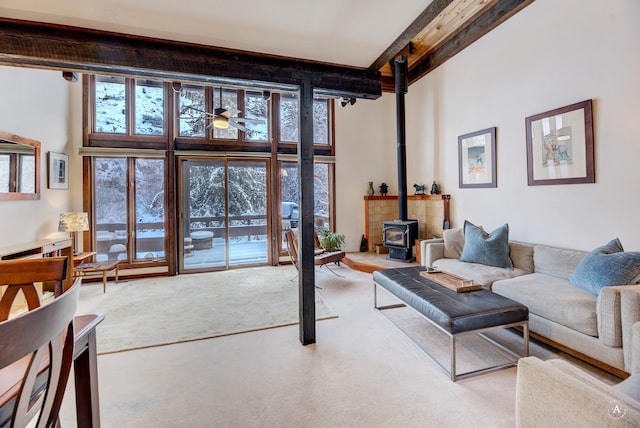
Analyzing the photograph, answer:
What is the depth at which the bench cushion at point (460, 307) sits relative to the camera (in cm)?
210

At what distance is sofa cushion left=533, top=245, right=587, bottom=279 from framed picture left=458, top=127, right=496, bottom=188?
47.8 inches

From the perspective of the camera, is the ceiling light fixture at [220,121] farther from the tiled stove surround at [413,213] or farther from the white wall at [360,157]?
the tiled stove surround at [413,213]

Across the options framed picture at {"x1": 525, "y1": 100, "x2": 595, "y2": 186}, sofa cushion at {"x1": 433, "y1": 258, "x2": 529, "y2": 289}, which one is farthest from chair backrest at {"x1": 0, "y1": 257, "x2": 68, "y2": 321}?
framed picture at {"x1": 525, "y1": 100, "x2": 595, "y2": 186}

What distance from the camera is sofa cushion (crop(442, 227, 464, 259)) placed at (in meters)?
3.96

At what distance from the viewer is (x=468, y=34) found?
425 cm

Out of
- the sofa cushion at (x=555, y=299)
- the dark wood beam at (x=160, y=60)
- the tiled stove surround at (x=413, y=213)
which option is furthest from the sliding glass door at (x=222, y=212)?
the sofa cushion at (x=555, y=299)

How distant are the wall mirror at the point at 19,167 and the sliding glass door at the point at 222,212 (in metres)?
1.90

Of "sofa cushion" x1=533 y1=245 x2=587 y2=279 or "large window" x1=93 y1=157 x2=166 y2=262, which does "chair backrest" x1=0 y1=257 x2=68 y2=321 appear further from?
"large window" x1=93 y1=157 x2=166 y2=262

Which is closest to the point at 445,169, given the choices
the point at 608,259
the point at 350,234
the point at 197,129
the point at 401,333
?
the point at 350,234

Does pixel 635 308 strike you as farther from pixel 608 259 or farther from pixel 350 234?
pixel 350 234

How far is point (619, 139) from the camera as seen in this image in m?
2.66

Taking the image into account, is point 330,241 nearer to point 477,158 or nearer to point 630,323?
point 477,158

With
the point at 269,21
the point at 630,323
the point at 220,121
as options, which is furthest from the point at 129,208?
the point at 630,323

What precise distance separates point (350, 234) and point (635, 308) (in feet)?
15.1
